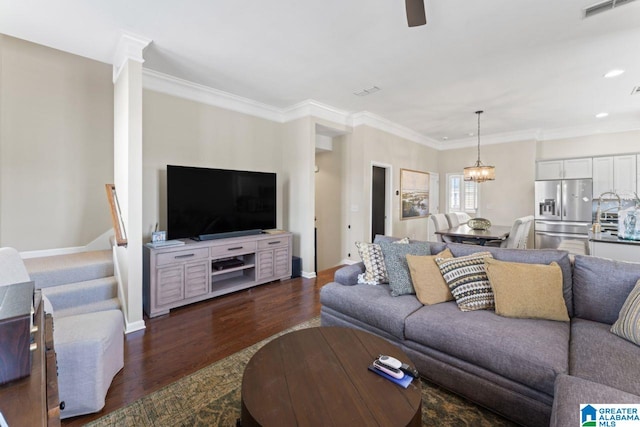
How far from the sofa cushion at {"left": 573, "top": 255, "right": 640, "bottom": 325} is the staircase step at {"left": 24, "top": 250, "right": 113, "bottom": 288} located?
173 inches

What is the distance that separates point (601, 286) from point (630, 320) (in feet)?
1.05

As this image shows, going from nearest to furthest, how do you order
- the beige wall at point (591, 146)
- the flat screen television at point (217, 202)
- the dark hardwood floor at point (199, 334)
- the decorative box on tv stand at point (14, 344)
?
the decorative box on tv stand at point (14, 344), the dark hardwood floor at point (199, 334), the flat screen television at point (217, 202), the beige wall at point (591, 146)

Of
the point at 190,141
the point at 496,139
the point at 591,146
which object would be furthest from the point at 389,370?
the point at 591,146

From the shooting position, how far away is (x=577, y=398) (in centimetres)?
115

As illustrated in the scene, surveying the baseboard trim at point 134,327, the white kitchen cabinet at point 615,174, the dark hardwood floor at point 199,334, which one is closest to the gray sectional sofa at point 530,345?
the dark hardwood floor at point 199,334

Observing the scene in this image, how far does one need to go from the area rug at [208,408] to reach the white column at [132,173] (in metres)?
1.18

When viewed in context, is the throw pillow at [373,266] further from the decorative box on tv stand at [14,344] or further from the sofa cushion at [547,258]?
the decorative box on tv stand at [14,344]

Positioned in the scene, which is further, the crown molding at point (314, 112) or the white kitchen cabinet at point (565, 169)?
the white kitchen cabinet at point (565, 169)

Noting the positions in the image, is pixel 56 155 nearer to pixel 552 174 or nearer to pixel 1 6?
pixel 1 6

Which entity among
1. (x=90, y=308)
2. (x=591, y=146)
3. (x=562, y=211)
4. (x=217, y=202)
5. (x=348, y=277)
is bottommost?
(x=90, y=308)

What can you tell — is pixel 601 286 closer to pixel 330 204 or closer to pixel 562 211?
pixel 330 204

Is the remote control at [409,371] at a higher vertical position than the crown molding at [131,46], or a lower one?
lower

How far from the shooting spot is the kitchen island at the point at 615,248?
2664 mm

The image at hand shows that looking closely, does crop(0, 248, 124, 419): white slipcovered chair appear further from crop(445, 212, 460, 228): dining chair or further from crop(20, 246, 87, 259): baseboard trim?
crop(445, 212, 460, 228): dining chair
